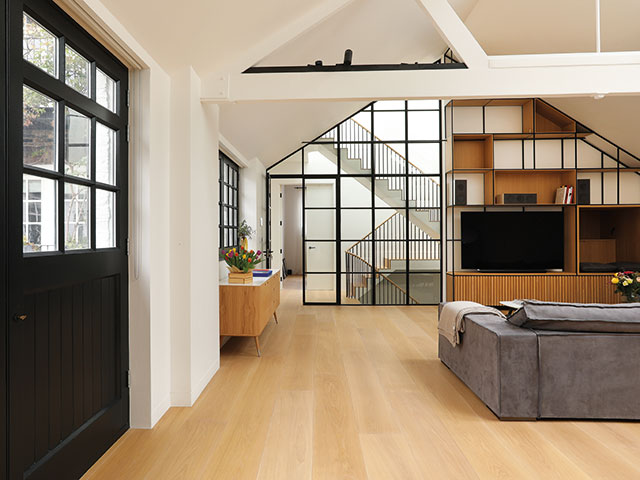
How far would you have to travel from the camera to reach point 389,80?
3098 millimetres

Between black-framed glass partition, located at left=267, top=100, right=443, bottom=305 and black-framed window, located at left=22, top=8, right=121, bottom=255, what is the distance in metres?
4.68

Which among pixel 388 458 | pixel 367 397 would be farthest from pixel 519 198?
pixel 388 458

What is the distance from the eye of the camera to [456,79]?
3.09 metres

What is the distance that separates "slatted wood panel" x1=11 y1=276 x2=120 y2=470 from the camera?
5.35 ft

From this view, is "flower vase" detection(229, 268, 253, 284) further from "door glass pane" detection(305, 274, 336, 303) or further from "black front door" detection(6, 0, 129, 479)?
"door glass pane" detection(305, 274, 336, 303)

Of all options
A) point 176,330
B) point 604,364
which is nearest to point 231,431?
point 176,330

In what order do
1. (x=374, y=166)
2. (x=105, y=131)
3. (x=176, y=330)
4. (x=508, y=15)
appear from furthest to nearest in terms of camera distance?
(x=374, y=166) → (x=508, y=15) → (x=176, y=330) → (x=105, y=131)

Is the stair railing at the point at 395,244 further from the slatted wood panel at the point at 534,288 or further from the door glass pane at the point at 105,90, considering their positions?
the door glass pane at the point at 105,90

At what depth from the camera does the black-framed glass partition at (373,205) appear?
691cm

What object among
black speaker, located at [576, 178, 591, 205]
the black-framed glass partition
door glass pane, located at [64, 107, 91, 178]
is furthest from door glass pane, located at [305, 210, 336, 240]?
door glass pane, located at [64, 107, 91, 178]

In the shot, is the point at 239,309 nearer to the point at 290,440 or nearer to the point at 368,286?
the point at 290,440

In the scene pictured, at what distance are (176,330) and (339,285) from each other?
436cm

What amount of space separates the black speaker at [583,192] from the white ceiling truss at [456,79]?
12.4ft

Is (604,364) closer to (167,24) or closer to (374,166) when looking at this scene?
(167,24)
